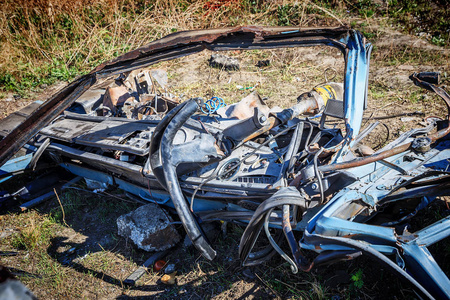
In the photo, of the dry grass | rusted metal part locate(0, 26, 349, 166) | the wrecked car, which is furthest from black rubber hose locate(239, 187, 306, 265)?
the dry grass

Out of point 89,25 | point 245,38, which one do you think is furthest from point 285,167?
point 89,25

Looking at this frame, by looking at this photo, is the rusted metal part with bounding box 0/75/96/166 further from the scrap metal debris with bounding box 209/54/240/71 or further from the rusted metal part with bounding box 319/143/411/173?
the scrap metal debris with bounding box 209/54/240/71

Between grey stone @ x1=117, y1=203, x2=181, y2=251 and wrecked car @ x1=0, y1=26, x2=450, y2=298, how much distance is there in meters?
0.22

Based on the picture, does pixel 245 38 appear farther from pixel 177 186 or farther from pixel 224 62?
pixel 224 62

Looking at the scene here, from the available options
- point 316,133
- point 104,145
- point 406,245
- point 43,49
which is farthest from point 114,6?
point 406,245

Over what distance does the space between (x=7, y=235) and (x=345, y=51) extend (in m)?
4.53

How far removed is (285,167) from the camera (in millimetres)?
2730

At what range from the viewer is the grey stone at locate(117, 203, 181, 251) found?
3.21 metres

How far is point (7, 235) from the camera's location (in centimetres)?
387

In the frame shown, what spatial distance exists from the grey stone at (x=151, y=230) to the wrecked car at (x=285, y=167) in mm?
222

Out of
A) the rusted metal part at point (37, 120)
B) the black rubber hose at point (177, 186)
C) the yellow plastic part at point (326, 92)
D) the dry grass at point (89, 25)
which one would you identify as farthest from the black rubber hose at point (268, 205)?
the dry grass at point (89, 25)

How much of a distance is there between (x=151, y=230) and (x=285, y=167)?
5.22 feet

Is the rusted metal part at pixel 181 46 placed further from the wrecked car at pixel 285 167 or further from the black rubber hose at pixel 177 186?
the black rubber hose at pixel 177 186

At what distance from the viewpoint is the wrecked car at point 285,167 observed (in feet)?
6.70
